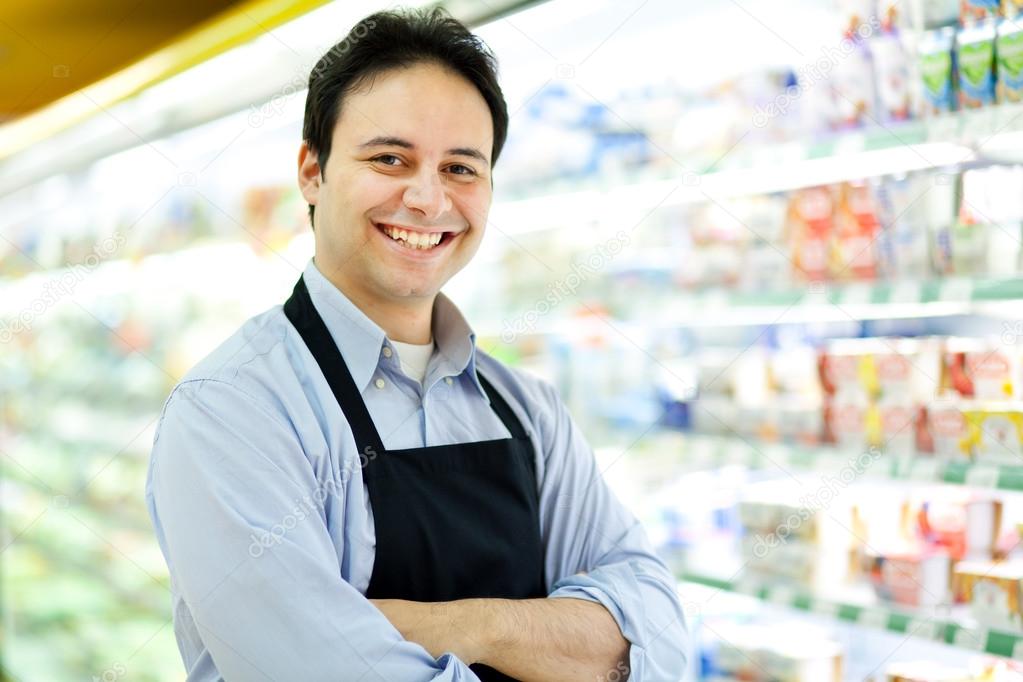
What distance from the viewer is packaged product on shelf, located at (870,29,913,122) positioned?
7.22ft

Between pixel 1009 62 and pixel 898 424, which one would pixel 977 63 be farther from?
pixel 898 424

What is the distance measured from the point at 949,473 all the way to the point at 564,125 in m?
1.66

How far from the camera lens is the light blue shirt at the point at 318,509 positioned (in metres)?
1.26

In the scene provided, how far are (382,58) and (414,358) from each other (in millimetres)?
526

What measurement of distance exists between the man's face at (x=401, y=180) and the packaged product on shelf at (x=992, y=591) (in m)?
1.42

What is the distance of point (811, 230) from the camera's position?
248 cm

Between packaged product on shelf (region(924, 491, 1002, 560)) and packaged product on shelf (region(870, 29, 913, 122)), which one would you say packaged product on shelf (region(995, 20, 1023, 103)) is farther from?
packaged product on shelf (region(924, 491, 1002, 560))

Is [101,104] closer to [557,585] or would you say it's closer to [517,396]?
[517,396]

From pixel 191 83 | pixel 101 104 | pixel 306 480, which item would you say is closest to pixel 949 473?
pixel 306 480

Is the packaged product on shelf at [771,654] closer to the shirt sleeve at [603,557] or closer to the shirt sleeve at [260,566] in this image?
the shirt sleeve at [603,557]

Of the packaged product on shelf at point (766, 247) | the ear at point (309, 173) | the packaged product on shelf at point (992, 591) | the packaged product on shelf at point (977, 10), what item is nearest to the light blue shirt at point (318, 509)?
the ear at point (309, 173)

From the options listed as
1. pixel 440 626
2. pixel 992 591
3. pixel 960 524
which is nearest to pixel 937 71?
pixel 960 524

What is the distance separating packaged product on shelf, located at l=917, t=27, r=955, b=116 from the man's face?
1.15 metres

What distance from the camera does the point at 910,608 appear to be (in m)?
2.23
